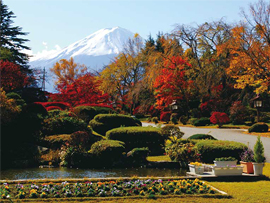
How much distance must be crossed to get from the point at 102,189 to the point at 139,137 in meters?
7.58

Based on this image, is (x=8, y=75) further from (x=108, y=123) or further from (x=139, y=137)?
(x=139, y=137)

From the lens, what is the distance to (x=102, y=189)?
7.77m

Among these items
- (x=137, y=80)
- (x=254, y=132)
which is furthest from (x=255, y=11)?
(x=137, y=80)

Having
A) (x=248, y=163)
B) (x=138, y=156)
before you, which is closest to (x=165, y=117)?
(x=138, y=156)

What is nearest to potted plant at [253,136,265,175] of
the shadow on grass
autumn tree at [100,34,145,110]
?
the shadow on grass

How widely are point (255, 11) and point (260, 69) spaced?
4.47 m

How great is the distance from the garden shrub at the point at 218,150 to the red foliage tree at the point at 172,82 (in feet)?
67.6

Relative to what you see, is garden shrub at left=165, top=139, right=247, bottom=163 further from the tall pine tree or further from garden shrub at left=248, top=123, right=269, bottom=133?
the tall pine tree

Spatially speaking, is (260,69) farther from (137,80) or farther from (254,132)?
(137,80)

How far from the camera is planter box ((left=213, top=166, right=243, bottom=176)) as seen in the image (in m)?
9.61

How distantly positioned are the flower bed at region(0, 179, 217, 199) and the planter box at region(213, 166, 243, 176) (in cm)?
135

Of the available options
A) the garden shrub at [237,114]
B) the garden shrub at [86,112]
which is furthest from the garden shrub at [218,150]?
the garden shrub at [237,114]

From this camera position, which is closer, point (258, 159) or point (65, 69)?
point (258, 159)

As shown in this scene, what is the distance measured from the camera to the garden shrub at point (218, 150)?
12.0 metres
